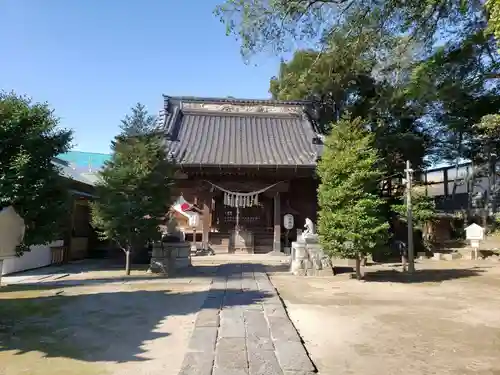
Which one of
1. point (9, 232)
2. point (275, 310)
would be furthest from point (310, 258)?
point (9, 232)

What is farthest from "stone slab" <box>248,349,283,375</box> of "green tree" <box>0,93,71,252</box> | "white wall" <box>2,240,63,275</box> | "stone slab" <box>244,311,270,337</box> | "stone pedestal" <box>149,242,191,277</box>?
"white wall" <box>2,240,63,275</box>

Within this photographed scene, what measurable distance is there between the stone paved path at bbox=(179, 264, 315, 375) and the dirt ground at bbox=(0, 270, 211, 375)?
0.22 meters

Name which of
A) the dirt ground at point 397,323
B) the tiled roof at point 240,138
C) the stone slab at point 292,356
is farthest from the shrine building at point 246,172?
the stone slab at point 292,356

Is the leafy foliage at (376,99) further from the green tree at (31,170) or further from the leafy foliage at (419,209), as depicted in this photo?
the green tree at (31,170)

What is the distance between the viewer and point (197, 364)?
12.9 feet

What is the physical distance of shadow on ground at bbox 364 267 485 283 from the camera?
35.1 ft

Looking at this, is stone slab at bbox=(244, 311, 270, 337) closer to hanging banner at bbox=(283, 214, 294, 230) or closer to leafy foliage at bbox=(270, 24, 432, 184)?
hanging banner at bbox=(283, 214, 294, 230)

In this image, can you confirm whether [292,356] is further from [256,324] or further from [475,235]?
[475,235]

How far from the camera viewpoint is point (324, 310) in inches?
267

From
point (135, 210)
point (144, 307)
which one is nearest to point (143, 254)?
point (135, 210)

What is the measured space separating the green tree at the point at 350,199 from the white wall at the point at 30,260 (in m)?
8.77

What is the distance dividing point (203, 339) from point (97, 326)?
185 centimetres

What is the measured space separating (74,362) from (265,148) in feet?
47.9

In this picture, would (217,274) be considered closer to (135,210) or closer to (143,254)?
(135,210)
